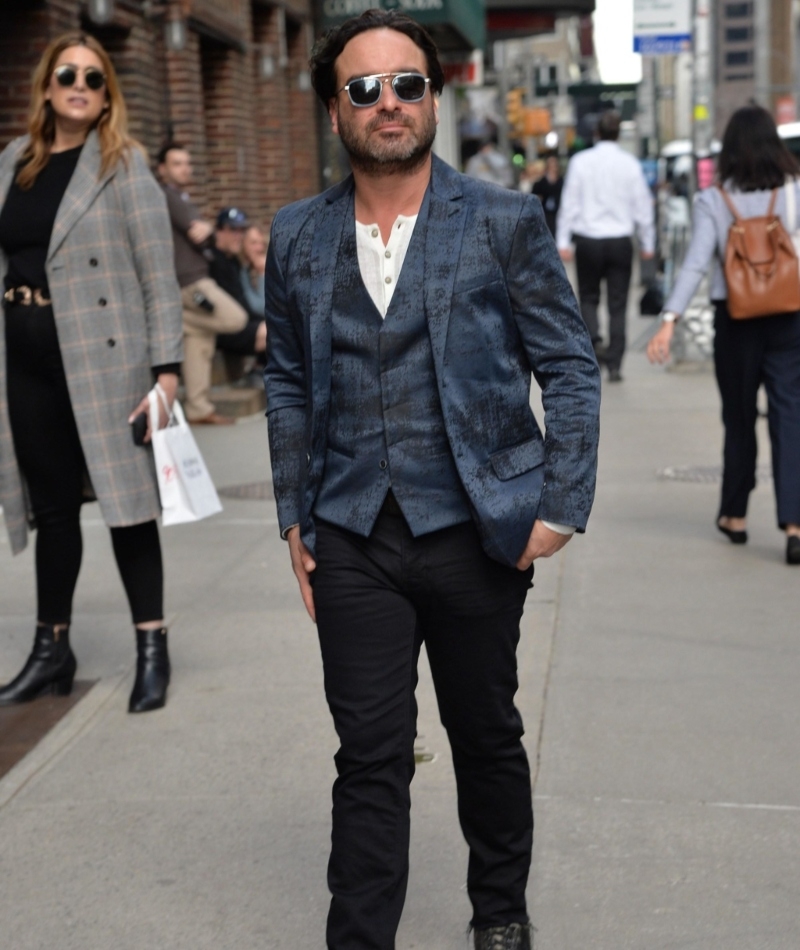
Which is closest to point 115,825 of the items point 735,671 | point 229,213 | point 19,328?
point 19,328

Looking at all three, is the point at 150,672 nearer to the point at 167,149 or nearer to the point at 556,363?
the point at 556,363

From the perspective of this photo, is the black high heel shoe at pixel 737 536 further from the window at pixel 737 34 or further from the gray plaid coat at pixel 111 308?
the window at pixel 737 34

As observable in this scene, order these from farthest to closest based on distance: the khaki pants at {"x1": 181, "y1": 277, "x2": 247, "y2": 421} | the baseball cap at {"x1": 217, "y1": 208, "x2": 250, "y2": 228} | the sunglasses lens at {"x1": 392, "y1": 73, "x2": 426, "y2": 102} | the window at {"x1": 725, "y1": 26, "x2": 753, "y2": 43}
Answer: the window at {"x1": 725, "y1": 26, "x2": 753, "y2": 43} → the baseball cap at {"x1": 217, "y1": 208, "x2": 250, "y2": 228} → the khaki pants at {"x1": 181, "y1": 277, "x2": 247, "y2": 421} → the sunglasses lens at {"x1": 392, "y1": 73, "x2": 426, "y2": 102}

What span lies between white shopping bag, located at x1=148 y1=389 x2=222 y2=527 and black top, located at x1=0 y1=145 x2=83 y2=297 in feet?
1.68

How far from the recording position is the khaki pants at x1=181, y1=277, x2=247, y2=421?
11625mm

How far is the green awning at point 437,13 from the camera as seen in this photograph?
17297 millimetres

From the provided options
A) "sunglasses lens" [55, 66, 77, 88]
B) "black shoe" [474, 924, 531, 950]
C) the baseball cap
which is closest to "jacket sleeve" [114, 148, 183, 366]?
"sunglasses lens" [55, 66, 77, 88]

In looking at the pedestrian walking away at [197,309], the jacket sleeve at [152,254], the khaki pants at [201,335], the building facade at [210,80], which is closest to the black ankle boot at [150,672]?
the jacket sleeve at [152,254]

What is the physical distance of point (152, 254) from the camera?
17.1ft

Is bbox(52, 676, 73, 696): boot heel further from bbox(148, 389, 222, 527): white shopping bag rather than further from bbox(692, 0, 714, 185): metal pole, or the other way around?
bbox(692, 0, 714, 185): metal pole

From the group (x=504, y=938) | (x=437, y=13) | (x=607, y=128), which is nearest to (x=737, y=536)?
(x=504, y=938)

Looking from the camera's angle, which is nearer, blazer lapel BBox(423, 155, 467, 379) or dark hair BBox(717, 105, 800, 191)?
blazer lapel BBox(423, 155, 467, 379)

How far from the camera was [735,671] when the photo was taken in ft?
18.7

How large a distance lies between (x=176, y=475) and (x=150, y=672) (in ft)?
2.08
